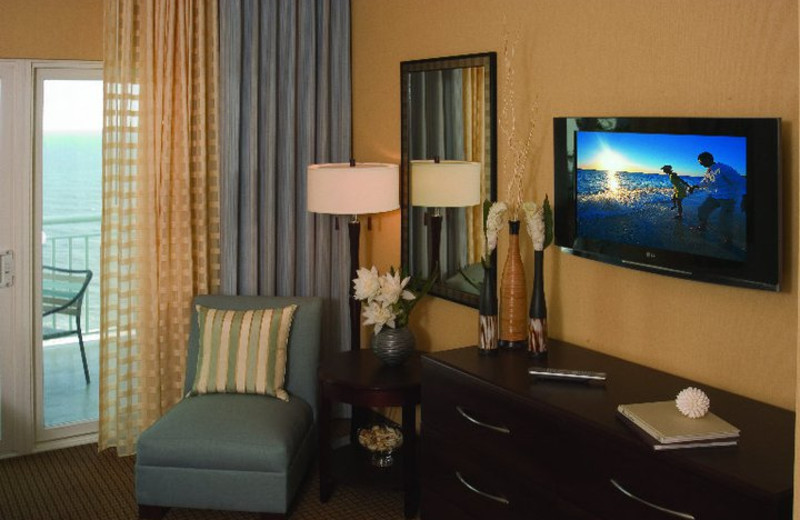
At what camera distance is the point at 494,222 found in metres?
3.76

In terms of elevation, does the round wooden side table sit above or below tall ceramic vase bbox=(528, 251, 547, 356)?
below

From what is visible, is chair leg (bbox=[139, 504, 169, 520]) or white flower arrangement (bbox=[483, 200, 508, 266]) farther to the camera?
chair leg (bbox=[139, 504, 169, 520])

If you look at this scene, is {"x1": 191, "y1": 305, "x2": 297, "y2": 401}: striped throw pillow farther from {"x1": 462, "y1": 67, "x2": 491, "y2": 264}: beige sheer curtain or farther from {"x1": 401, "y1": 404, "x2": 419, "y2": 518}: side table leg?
{"x1": 462, "y1": 67, "x2": 491, "y2": 264}: beige sheer curtain

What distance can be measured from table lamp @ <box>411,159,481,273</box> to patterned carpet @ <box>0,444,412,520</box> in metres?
1.10

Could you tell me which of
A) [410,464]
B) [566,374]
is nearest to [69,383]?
[410,464]

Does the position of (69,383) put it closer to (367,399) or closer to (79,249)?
(79,249)

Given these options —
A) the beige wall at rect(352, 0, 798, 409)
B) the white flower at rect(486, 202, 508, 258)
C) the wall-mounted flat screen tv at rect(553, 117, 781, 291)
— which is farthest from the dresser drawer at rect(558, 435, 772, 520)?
the white flower at rect(486, 202, 508, 258)

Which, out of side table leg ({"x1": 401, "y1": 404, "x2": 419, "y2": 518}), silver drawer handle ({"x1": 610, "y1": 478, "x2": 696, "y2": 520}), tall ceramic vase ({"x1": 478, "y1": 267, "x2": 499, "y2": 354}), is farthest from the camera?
side table leg ({"x1": 401, "y1": 404, "x2": 419, "y2": 518})

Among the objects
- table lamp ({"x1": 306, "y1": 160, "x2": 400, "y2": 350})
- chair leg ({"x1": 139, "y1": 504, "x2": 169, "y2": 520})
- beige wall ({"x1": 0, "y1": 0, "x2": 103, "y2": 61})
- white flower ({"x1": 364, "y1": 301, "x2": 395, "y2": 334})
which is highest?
beige wall ({"x1": 0, "y1": 0, "x2": 103, "y2": 61})

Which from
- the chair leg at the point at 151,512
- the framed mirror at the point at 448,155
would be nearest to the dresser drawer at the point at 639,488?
the framed mirror at the point at 448,155

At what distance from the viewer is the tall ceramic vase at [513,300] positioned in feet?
12.4

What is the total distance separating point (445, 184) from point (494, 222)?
25.5 inches

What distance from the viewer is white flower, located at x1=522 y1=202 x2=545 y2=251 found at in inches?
143

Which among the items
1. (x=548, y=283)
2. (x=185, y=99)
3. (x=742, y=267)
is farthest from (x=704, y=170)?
(x=185, y=99)
